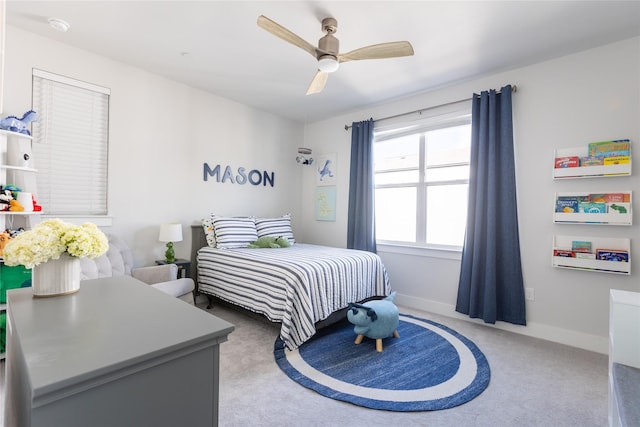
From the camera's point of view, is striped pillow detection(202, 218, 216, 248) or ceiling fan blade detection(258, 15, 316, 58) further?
striped pillow detection(202, 218, 216, 248)

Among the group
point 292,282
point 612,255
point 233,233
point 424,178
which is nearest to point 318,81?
point 292,282

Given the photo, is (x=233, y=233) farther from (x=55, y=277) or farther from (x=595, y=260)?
(x=595, y=260)

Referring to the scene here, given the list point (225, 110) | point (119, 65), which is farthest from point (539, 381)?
Answer: point (119, 65)

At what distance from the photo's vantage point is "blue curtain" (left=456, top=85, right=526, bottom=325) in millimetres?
3037

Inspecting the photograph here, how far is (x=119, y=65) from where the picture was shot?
3.14m

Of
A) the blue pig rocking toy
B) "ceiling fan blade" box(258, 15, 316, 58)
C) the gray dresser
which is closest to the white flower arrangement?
the gray dresser

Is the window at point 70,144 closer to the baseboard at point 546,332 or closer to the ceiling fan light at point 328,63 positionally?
the ceiling fan light at point 328,63

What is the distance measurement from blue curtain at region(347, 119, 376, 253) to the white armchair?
2195 millimetres

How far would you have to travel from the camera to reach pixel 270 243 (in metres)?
3.72

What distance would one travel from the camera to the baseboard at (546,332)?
266 centimetres

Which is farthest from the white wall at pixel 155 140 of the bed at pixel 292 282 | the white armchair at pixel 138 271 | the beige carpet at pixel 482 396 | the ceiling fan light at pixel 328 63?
the ceiling fan light at pixel 328 63

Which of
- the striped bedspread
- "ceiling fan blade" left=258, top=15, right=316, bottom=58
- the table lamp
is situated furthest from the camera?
the table lamp

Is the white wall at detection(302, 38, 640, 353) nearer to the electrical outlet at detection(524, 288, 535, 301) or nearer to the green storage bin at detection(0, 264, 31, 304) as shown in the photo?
the electrical outlet at detection(524, 288, 535, 301)

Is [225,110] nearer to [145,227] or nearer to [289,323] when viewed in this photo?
[145,227]
